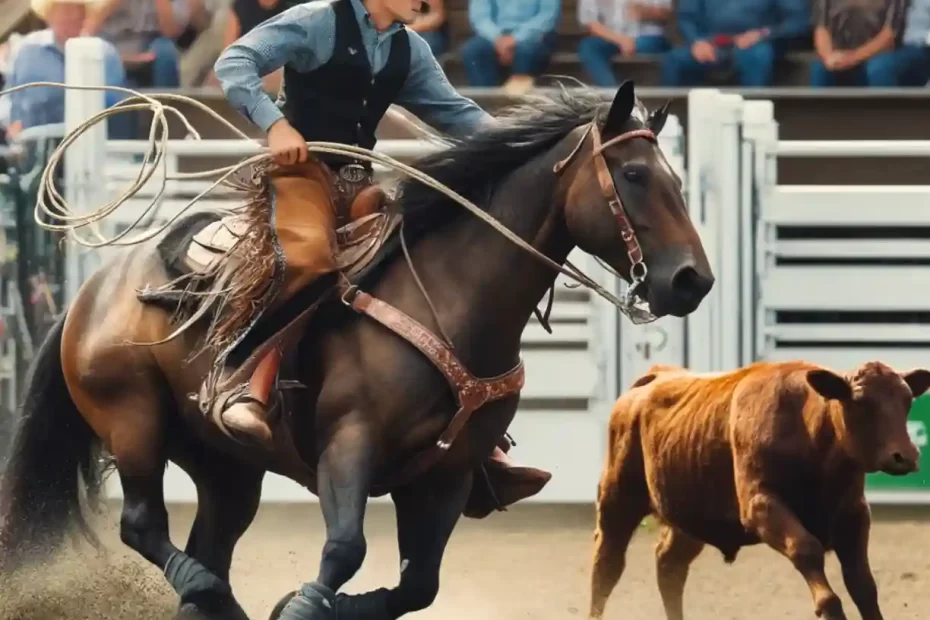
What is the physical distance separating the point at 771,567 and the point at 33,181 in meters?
3.66

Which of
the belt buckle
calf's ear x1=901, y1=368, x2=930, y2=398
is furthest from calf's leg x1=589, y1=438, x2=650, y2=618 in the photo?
the belt buckle

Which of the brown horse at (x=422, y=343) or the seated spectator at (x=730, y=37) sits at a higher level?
the seated spectator at (x=730, y=37)

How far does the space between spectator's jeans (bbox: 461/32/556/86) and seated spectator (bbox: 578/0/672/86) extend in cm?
23

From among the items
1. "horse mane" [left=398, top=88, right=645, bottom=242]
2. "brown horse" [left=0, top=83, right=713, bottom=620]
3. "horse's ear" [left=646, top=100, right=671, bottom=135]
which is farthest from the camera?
"horse mane" [left=398, top=88, right=645, bottom=242]

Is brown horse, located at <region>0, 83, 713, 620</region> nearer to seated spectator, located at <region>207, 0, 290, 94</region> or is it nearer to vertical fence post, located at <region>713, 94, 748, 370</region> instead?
vertical fence post, located at <region>713, 94, 748, 370</region>

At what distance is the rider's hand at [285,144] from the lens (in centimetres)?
383

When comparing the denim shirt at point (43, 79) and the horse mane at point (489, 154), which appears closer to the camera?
the horse mane at point (489, 154)

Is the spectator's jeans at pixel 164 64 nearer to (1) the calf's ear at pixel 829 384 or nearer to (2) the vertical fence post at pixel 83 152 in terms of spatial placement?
(2) the vertical fence post at pixel 83 152

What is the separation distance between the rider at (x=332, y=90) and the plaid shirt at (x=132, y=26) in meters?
4.89

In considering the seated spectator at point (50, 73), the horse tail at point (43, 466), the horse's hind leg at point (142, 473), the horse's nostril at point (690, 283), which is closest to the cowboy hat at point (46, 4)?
the seated spectator at point (50, 73)

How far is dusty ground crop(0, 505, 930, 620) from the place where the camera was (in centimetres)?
498

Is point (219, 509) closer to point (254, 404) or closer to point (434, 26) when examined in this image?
point (254, 404)

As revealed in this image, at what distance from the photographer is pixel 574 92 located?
3861 mm

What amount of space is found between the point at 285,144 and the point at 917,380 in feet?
6.49
